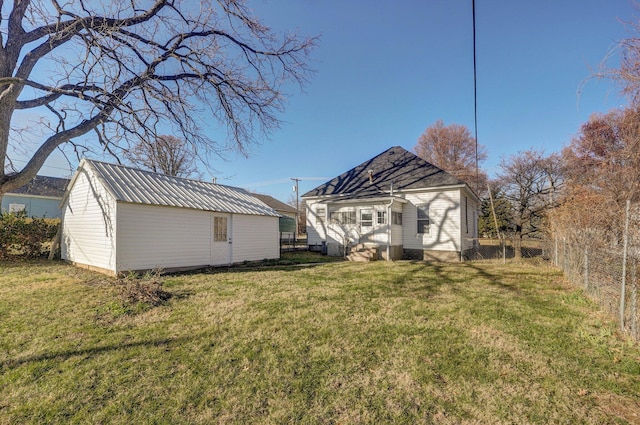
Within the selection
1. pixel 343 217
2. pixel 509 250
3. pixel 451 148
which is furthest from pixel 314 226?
pixel 451 148

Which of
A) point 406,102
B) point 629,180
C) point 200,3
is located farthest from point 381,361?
point 406,102

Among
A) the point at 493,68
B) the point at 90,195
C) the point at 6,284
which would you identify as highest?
the point at 493,68

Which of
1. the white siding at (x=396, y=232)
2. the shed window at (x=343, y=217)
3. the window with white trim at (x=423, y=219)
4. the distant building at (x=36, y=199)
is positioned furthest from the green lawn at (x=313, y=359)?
the distant building at (x=36, y=199)

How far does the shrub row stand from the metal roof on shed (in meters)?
4.38

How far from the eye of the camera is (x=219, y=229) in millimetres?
11242

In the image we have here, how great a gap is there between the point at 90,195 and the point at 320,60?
914cm

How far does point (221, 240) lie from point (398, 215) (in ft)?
26.6

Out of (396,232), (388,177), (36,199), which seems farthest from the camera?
(36,199)

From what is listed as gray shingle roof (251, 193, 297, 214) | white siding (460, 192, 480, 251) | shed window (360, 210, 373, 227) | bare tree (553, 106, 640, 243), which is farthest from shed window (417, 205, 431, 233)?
gray shingle roof (251, 193, 297, 214)

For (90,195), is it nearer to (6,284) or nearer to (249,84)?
(6,284)

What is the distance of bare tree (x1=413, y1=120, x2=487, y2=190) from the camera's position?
29.2 metres

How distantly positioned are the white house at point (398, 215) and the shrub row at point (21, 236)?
12.0 meters

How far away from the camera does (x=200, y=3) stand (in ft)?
28.2

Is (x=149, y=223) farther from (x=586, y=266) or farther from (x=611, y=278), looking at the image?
(x=586, y=266)
